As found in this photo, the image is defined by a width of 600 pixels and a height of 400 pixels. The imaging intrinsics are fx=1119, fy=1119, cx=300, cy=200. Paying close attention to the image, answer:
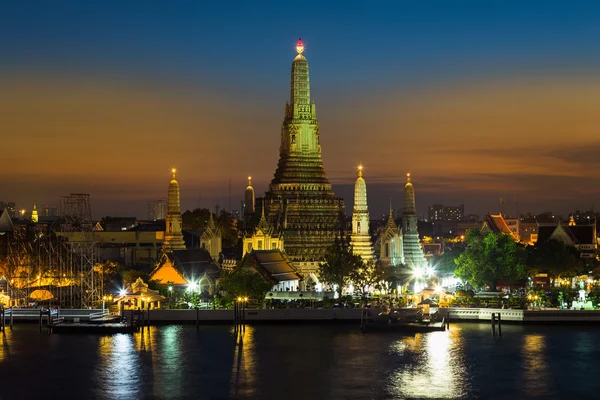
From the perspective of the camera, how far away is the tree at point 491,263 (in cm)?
8300

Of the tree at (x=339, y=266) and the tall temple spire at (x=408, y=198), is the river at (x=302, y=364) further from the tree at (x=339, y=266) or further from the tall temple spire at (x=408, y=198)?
the tall temple spire at (x=408, y=198)

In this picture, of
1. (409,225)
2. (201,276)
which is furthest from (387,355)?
(409,225)

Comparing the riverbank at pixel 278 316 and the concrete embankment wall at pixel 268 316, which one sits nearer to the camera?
the riverbank at pixel 278 316

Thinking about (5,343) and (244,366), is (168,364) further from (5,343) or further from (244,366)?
(5,343)

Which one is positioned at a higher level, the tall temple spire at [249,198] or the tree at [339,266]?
the tall temple spire at [249,198]

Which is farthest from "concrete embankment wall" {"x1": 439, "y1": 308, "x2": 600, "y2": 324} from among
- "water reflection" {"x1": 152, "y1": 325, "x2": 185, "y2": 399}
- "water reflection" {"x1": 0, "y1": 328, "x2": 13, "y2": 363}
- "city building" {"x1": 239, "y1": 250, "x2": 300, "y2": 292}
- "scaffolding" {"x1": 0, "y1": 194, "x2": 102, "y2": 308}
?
"water reflection" {"x1": 0, "y1": 328, "x2": 13, "y2": 363}

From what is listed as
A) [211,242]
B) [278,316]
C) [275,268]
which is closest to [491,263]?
[275,268]

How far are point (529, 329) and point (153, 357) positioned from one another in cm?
2451

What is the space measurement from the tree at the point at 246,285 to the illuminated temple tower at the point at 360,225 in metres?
11.5

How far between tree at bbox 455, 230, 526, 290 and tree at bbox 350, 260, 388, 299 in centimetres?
610

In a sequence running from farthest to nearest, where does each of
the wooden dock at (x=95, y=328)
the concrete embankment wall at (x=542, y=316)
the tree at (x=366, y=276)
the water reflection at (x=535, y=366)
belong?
the tree at (x=366, y=276) → the concrete embankment wall at (x=542, y=316) → the wooden dock at (x=95, y=328) → the water reflection at (x=535, y=366)

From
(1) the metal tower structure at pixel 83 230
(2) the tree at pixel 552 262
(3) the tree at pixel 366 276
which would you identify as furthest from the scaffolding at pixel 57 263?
(2) the tree at pixel 552 262

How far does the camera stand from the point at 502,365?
56.6 m

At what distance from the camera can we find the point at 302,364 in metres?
57.2
